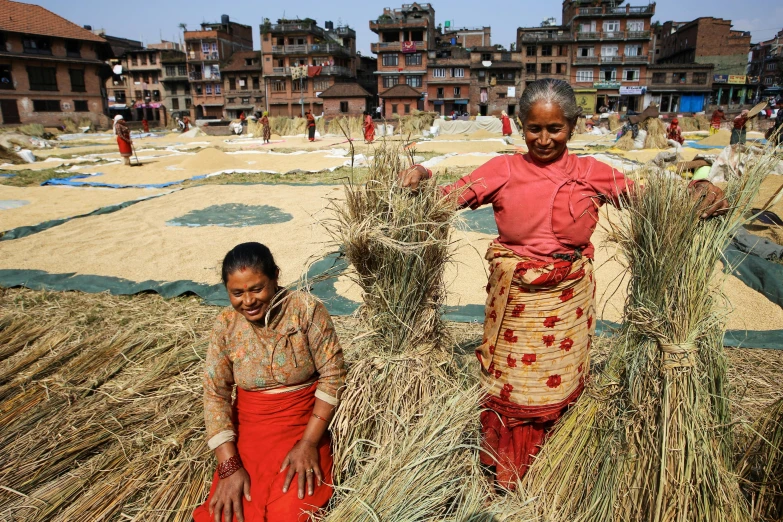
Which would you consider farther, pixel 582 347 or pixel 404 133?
pixel 404 133

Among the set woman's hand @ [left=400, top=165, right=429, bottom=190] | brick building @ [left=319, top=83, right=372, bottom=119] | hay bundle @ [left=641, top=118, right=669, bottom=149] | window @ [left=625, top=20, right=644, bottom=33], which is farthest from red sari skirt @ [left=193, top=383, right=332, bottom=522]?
window @ [left=625, top=20, right=644, bottom=33]

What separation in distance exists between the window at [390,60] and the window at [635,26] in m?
20.2

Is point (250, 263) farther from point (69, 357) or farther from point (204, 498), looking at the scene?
point (69, 357)

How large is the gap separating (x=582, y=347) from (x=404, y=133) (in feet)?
3.40

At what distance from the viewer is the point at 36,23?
98.4 ft

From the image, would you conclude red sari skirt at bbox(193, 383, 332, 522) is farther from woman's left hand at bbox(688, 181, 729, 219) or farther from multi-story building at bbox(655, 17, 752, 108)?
multi-story building at bbox(655, 17, 752, 108)

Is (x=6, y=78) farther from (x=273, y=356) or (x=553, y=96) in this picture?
(x=553, y=96)

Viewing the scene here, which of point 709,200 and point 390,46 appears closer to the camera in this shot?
point 709,200

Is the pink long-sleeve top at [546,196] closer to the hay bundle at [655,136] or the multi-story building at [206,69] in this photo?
the hay bundle at [655,136]

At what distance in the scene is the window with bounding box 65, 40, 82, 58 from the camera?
102 ft

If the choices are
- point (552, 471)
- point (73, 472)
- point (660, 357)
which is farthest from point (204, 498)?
point (660, 357)

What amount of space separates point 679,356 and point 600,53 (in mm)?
47393

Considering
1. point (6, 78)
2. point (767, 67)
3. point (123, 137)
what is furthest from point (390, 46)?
point (767, 67)

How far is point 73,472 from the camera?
1919mm
